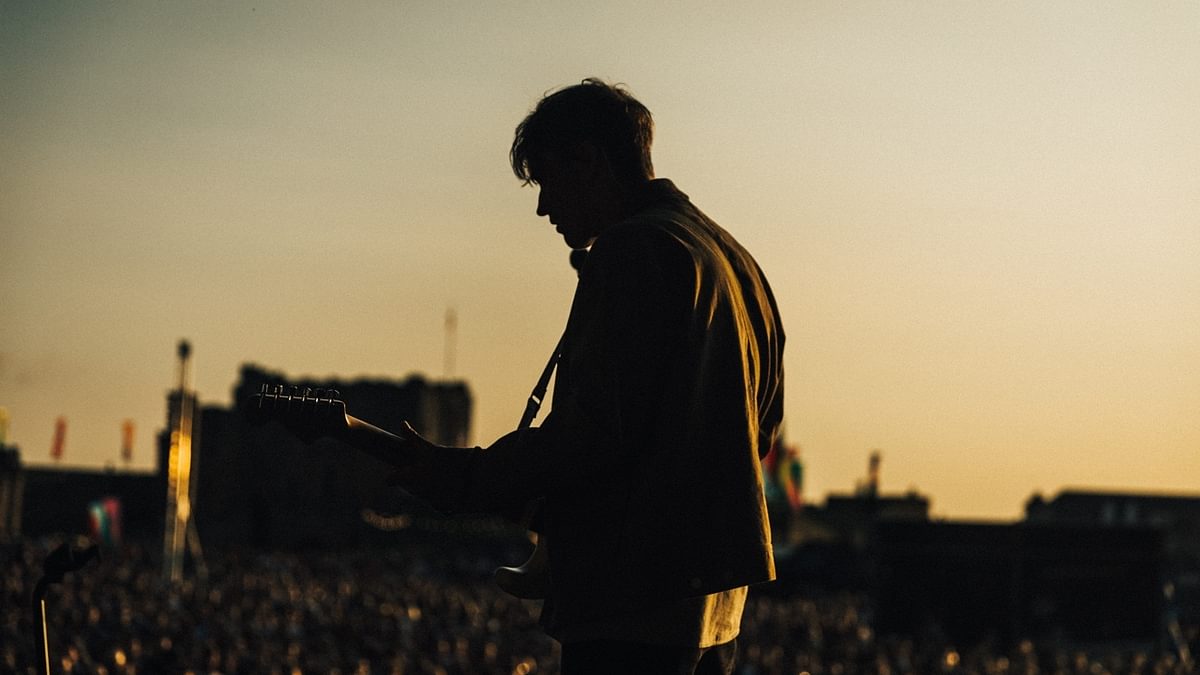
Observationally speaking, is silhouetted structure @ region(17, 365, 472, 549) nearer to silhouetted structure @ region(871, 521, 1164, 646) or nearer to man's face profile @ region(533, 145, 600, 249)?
silhouetted structure @ region(871, 521, 1164, 646)

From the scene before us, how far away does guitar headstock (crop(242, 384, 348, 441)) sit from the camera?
3564 mm

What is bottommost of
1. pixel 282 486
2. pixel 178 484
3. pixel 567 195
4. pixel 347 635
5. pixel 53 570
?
pixel 347 635

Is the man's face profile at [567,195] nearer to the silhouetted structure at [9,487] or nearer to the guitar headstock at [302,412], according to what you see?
the guitar headstock at [302,412]

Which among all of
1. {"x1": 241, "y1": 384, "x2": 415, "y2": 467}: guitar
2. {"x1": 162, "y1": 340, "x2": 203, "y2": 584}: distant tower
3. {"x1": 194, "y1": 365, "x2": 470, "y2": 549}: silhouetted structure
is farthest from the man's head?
{"x1": 194, "y1": 365, "x2": 470, "y2": 549}: silhouetted structure

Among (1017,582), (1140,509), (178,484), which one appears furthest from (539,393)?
(1140,509)

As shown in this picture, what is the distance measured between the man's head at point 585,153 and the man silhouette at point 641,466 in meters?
0.12

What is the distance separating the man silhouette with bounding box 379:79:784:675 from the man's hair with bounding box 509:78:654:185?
0.17 metres

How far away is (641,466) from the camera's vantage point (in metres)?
3.42

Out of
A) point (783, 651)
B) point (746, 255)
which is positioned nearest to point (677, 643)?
point (746, 255)

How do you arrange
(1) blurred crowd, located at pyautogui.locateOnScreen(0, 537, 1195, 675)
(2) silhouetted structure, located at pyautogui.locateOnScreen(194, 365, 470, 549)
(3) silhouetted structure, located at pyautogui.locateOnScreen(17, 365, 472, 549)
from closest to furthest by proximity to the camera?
(1) blurred crowd, located at pyautogui.locateOnScreen(0, 537, 1195, 675) < (3) silhouetted structure, located at pyautogui.locateOnScreen(17, 365, 472, 549) < (2) silhouetted structure, located at pyautogui.locateOnScreen(194, 365, 470, 549)

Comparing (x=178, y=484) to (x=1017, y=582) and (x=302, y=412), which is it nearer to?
(x=1017, y=582)

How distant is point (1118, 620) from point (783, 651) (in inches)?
727

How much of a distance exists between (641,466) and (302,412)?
625 millimetres

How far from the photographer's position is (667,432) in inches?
134
